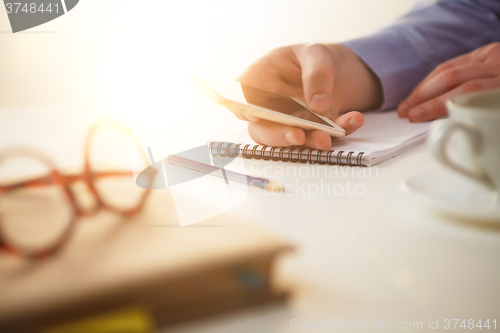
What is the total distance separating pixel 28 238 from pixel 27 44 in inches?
56.5

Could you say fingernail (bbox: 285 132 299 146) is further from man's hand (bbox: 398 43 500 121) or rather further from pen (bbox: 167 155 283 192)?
man's hand (bbox: 398 43 500 121)

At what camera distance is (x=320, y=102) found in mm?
493

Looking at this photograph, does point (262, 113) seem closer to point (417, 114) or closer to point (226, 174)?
point (226, 174)

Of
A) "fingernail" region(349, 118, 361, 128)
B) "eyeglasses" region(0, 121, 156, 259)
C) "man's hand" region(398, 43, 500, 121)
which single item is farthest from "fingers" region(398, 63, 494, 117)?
"eyeglasses" region(0, 121, 156, 259)

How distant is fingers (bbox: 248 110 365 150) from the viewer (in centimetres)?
43

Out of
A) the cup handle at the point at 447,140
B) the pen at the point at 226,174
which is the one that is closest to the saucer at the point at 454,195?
the cup handle at the point at 447,140

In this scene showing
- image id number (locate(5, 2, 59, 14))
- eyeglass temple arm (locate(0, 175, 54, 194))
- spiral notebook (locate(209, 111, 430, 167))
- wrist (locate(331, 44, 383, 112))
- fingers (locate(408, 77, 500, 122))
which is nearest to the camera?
eyeglass temple arm (locate(0, 175, 54, 194))

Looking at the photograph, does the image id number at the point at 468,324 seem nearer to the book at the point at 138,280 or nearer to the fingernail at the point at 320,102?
the book at the point at 138,280

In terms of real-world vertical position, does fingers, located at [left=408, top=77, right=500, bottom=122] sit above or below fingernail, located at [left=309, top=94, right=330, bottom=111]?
below

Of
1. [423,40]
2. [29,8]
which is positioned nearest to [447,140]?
[423,40]

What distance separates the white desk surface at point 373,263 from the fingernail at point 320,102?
0.59 ft

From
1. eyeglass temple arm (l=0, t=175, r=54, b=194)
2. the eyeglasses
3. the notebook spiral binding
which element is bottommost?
the notebook spiral binding

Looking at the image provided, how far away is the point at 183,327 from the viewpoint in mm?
182

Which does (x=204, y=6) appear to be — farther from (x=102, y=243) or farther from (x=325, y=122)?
(x=102, y=243)
